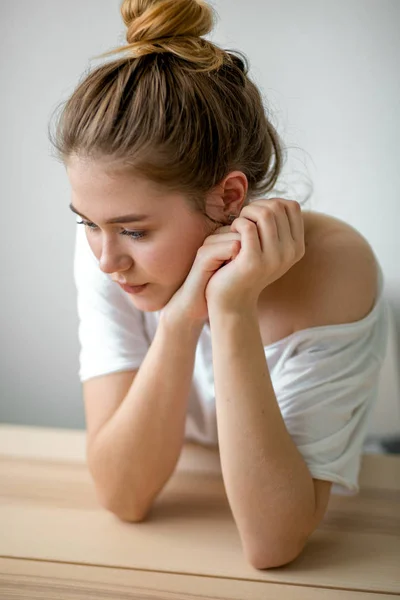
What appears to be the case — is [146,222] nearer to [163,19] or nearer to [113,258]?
[113,258]

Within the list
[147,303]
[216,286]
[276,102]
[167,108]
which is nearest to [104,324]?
[147,303]

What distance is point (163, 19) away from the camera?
889 mm

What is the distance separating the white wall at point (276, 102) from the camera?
153 cm

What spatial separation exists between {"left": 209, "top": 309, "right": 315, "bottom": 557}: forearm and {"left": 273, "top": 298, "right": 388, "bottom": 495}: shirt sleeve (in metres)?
0.07

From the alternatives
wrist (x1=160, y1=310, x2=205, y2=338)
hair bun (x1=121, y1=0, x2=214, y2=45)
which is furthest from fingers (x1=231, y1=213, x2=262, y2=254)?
hair bun (x1=121, y1=0, x2=214, y2=45)

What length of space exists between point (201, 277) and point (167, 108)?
0.71ft

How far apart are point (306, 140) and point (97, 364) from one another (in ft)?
2.55

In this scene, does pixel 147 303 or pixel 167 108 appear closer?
pixel 167 108

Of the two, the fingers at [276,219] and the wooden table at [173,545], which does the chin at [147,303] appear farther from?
the wooden table at [173,545]

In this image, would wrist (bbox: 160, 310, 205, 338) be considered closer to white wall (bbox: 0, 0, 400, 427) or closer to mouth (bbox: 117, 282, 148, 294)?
mouth (bbox: 117, 282, 148, 294)

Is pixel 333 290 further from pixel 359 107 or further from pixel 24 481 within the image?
pixel 359 107

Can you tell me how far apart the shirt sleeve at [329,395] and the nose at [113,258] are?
0.90 ft

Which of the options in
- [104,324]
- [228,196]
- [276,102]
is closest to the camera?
[228,196]

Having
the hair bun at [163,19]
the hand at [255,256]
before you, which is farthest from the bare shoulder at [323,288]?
the hair bun at [163,19]
